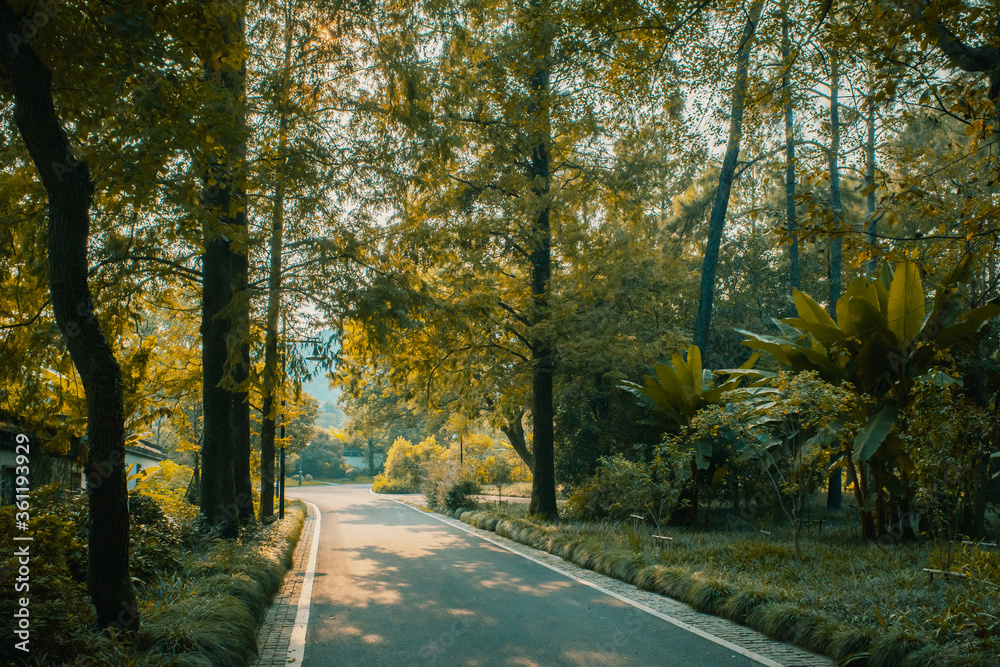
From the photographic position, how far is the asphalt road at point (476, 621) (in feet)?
20.8

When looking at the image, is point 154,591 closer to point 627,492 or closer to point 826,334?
point 627,492

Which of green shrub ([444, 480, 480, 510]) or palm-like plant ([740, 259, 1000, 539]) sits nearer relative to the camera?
palm-like plant ([740, 259, 1000, 539])

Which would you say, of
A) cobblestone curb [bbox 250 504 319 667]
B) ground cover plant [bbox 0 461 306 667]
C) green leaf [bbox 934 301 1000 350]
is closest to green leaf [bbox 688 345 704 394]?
green leaf [bbox 934 301 1000 350]

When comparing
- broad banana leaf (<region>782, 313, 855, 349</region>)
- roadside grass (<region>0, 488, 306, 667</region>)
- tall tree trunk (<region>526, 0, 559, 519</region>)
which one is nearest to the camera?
roadside grass (<region>0, 488, 306, 667</region>)

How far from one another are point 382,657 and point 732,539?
8.12 metres

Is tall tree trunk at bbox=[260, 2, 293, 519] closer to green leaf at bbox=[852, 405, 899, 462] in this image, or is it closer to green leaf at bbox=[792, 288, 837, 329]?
green leaf at bbox=[792, 288, 837, 329]

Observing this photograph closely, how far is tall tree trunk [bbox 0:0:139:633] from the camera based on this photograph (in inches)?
204

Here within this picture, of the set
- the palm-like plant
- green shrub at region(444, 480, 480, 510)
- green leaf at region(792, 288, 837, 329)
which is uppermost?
green leaf at region(792, 288, 837, 329)

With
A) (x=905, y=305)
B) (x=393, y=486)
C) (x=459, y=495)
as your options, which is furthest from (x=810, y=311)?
(x=393, y=486)

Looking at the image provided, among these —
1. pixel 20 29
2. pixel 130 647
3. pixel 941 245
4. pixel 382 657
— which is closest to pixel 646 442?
pixel 941 245

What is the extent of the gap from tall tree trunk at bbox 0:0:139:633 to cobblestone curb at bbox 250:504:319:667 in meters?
1.42

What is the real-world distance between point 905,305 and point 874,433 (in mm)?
2122

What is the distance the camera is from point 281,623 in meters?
7.86

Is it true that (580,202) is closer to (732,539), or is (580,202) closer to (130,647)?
(732,539)
